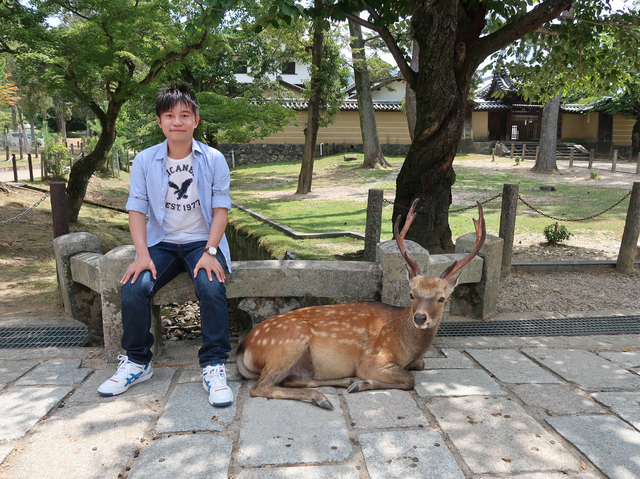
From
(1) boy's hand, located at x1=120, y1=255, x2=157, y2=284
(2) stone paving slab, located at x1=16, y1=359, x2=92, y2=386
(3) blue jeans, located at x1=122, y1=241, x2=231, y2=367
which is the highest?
(1) boy's hand, located at x1=120, y1=255, x2=157, y2=284

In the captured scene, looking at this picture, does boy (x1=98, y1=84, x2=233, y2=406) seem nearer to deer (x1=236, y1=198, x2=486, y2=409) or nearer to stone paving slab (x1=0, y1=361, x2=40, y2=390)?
deer (x1=236, y1=198, x2=486, y2=409)

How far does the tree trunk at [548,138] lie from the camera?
2005 centimetres

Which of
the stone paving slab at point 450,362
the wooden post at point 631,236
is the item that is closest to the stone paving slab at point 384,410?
the stone paving slab at point 450,362

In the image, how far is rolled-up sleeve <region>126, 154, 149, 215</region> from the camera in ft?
11.6

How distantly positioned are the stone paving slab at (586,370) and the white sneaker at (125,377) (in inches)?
114

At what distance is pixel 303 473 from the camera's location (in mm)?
2410

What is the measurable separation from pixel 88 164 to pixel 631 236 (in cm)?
1048

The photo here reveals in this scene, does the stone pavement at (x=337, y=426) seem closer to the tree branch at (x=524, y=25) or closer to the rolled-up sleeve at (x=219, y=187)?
the rolled-up sleeve at (x=219, y=187)

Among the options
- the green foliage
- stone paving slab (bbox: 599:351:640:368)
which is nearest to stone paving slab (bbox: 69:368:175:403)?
stone paving slab (bbox: 599:351:640:368)

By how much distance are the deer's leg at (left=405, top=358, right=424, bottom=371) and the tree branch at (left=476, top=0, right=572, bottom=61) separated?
12.9 feet

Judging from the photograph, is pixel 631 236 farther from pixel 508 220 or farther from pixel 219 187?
pixel 219 187

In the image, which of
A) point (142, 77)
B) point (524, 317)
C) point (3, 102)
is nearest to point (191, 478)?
point (524, 317)

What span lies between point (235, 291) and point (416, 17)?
3744mm

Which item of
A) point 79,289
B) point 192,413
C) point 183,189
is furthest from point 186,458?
point 79,289
